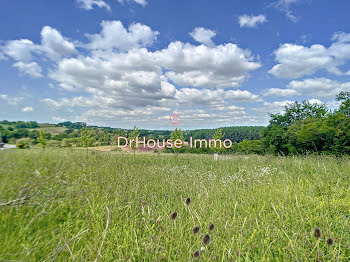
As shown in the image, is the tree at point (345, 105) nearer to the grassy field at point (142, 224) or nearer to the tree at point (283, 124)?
the tree at point (283, 124)

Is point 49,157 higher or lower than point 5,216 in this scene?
higher

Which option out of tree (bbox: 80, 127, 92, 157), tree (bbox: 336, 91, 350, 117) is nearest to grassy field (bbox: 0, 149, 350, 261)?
tree (bbox: 80, 127, 92, 157)

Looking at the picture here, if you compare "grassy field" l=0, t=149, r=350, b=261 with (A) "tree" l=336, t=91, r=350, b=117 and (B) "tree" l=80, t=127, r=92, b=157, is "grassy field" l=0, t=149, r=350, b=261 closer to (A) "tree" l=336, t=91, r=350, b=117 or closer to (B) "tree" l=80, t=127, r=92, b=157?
(B) "tree" l=80, t=127, r=92, b=157

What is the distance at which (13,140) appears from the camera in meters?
2.07

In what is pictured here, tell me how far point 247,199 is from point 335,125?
2030 cm

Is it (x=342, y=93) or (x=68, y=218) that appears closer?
(x=68, y=218)

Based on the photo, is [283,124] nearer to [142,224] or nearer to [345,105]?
[345,105]

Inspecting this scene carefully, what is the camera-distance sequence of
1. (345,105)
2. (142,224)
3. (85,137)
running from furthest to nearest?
(345,105)
(85,137)
(142,224)

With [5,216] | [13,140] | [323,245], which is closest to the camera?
[5,216]

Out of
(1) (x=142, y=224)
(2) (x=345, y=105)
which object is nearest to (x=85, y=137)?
(1) (x=142, y=224)

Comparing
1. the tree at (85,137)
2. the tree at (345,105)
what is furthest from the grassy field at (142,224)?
the tree at (345,105)

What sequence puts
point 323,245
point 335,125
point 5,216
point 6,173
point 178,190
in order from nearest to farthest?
point 5,216 → point 323,245 → point 6,173 → point 178,190 → point 335,125

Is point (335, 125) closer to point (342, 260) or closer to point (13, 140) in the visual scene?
point (342, 260)

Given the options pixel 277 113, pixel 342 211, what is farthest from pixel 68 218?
pixel 277 113
